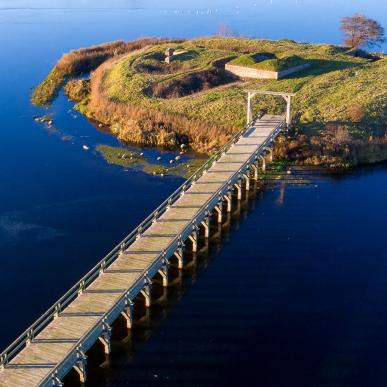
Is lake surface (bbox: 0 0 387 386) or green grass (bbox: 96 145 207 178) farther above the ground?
green grass (bbox: 96 145 207 178)

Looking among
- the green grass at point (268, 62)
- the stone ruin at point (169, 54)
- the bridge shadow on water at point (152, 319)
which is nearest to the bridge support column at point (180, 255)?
the bridge shadow on water at point (152, 319)

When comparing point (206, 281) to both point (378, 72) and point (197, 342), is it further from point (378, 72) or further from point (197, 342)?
point (378, 72)

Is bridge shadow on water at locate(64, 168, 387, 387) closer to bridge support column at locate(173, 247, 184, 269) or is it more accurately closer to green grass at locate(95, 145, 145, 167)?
bridge support column at locate(173, 247, 184, 269)

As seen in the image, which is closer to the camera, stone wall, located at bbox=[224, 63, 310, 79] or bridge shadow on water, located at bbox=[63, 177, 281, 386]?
bridge shadow on water, located at bbox=[63, 177, 281, 386]

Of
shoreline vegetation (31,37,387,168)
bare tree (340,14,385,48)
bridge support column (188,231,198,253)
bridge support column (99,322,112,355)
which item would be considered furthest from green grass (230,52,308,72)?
bridge support column (99,322,112,355)

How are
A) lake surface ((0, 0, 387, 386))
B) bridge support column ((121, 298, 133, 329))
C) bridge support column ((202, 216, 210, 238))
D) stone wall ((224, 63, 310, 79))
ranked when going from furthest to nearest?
stone wall ((224, 63, 310, 79))
bridge support column ((202, 216, 210, 238))
bridge support column ((121, 298, 133, 329))
lake surface ((0, 0, 387, 386))
